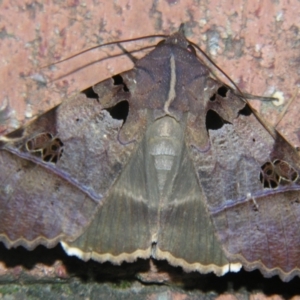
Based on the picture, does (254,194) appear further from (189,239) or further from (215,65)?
(215,65)

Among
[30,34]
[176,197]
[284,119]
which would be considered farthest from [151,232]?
[30,34]

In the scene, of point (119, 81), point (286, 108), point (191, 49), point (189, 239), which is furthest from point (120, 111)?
point (286, 108)

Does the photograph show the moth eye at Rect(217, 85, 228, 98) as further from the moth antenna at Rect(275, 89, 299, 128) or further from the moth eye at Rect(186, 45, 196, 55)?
the moth antenna at Rect(275, 89, 299, 128)

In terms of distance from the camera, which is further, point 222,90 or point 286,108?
point 286,108

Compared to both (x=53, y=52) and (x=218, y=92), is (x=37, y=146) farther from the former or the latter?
(x=218, y=92)

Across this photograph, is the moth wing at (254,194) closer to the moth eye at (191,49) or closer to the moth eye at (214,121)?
the moth eye at (214,121)

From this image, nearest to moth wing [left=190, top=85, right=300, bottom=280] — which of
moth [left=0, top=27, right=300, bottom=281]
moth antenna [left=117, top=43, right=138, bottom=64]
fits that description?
moth [left=0, top=27, right=300, bottom=281]
